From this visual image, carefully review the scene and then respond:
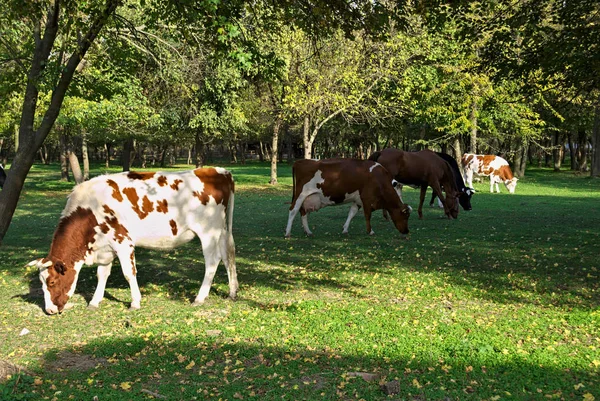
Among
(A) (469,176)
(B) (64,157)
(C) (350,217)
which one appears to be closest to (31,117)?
(C) (350,217)

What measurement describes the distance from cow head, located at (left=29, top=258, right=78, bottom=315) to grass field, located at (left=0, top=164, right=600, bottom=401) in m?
0.19

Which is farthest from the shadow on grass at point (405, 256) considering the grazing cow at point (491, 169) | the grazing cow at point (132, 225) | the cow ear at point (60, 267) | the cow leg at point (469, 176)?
the cow leg at point (469, 176)

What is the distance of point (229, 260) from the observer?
9.46 metres

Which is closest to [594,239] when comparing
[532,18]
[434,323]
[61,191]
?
[532,18]

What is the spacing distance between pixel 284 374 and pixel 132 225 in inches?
160

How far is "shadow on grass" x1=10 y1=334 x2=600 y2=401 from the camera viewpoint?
5.55 metres

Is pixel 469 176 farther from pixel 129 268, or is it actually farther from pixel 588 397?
pixel 588 397

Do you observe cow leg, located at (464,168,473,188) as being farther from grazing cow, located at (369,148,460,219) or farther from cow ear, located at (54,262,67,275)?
cow ear, located at (54,262,67,275)

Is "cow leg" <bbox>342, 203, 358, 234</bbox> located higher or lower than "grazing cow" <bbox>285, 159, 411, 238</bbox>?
lower

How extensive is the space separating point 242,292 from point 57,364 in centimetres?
364

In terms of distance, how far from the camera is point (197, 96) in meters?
36.3

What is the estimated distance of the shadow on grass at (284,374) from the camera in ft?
18.2

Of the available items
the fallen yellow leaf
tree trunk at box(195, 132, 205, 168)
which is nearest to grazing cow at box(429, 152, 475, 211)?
the fallen yellow leaf

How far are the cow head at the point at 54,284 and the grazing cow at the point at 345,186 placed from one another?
7.79 m
